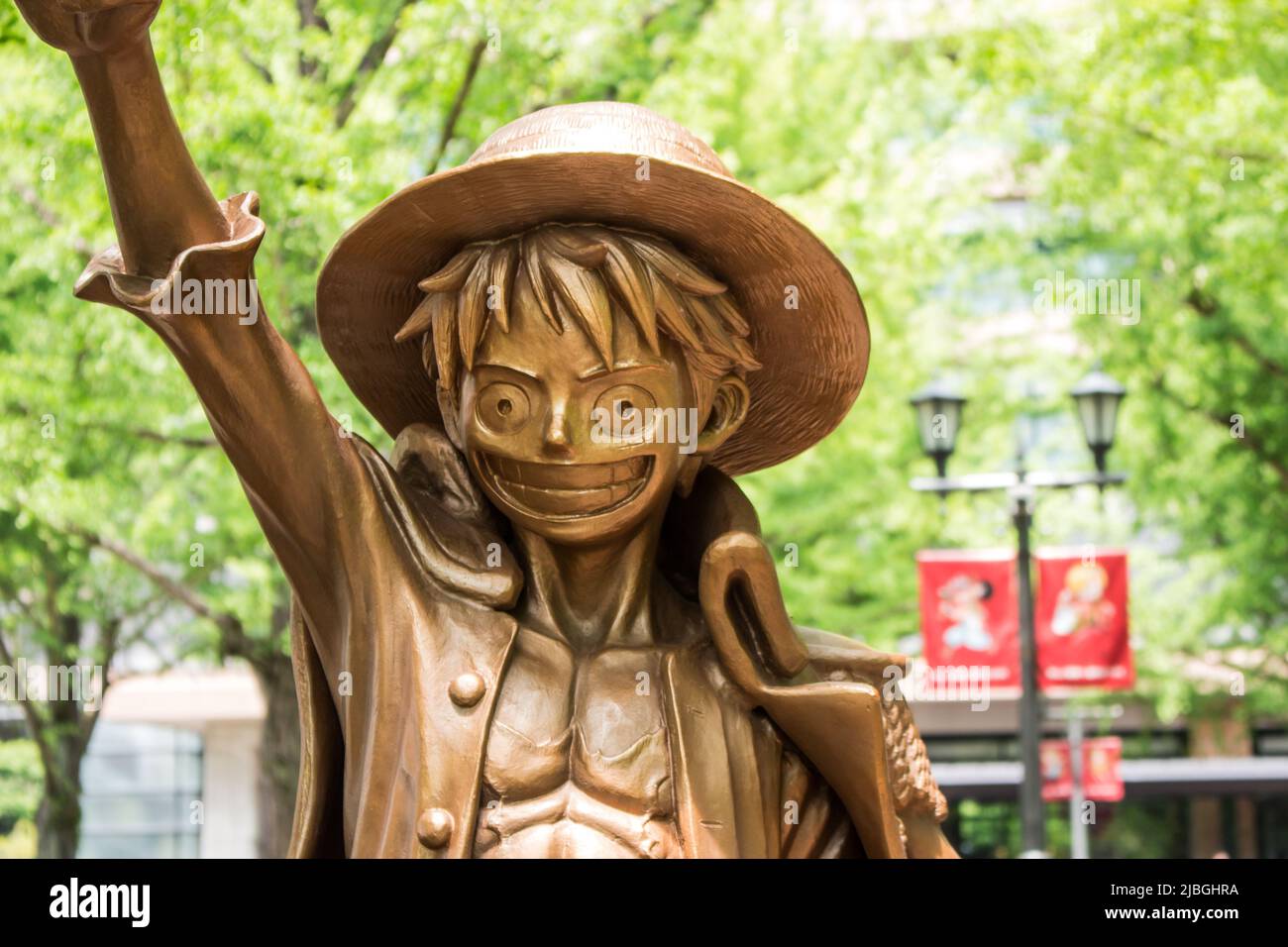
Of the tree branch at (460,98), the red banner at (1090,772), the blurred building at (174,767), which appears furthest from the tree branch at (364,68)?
the blurred building at (174,767)

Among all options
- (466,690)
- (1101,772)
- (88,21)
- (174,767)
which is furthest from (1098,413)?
(174,767)

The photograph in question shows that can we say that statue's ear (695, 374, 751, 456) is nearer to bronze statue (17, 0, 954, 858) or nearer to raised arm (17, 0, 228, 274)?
bronze statue (17, 0, 954, 858)

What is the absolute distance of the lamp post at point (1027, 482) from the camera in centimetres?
1114

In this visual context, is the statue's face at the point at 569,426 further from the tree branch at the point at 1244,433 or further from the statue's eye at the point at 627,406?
the tree branch at the point at 1244,433

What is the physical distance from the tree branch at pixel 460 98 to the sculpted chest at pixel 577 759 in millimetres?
7324

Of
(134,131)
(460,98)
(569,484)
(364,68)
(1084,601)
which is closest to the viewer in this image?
(134,131)

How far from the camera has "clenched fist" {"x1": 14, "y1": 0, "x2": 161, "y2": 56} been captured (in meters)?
2.33

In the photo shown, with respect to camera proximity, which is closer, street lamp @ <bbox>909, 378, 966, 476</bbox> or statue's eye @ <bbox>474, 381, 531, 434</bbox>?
statue's eye @ <bbox>474, 381, 531, 434</bbox>

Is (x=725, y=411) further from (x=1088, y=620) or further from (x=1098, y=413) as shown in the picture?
(x=1088, y=620)

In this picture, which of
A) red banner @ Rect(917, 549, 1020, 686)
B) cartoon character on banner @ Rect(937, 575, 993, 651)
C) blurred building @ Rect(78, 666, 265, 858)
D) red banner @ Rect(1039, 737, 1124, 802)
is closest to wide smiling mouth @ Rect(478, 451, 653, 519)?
red banner @ Rect(917, 549, 1020, 686)

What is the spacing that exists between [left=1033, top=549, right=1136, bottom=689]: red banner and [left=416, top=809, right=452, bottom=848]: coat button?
10.1 meters

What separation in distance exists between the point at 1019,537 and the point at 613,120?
29.4 feet

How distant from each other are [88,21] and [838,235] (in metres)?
9.30

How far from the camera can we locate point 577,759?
2861mm
